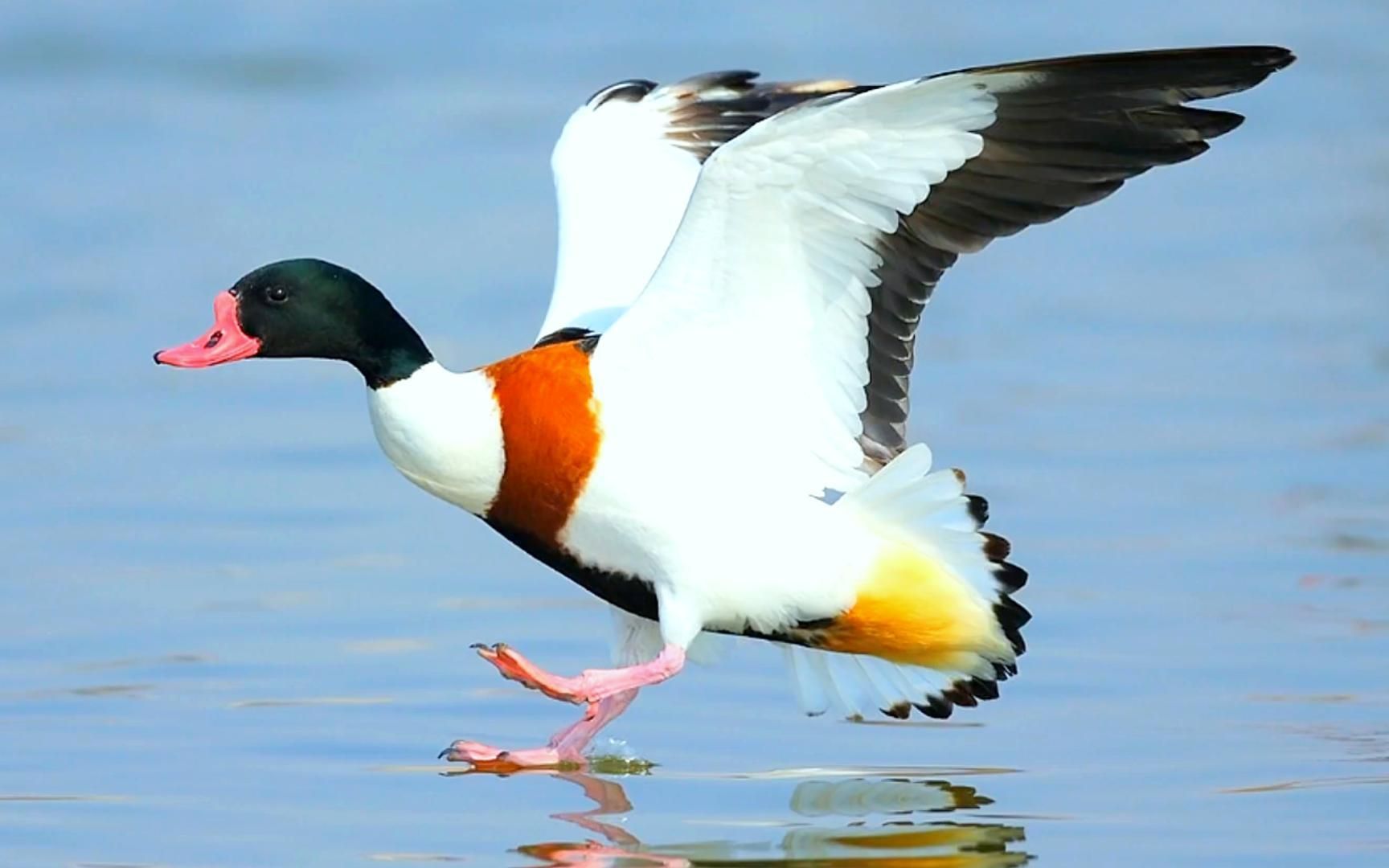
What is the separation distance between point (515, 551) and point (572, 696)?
2.60 m

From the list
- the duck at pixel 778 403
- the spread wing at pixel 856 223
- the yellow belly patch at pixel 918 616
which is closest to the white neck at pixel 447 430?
the duck at pixel 778 403

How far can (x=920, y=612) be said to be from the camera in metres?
7.02

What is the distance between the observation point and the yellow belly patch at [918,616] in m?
6.99

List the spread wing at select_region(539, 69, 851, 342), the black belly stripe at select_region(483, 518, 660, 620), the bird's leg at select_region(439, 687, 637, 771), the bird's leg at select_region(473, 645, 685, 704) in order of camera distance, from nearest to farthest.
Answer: the bird's leg at select_region(473, 645, 685, 704), the bird's leg at select_region(439, 687, 637, 771), the black belly stripe at select_region(483, 518, 660, 620), the spread wing at select_region(539, 69, 851, 342)

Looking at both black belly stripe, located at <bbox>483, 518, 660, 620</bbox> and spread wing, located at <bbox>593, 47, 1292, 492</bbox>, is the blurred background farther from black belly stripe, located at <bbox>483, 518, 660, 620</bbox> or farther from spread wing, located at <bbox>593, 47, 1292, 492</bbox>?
spread wing, located at <bbox>593, 47, 1292, 492</bbox>

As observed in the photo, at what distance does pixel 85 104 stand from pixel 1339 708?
445 inches

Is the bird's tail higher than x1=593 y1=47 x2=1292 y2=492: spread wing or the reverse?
the reverse

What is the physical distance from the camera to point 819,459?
23.1 feet

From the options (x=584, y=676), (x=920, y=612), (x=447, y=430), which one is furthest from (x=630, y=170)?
(x=584, y=676)

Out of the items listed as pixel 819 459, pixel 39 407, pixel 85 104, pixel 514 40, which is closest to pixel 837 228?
pixel 819 459

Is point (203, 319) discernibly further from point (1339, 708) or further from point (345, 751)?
point (1339, 708)

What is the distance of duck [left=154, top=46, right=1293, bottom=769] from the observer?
6.53 metres

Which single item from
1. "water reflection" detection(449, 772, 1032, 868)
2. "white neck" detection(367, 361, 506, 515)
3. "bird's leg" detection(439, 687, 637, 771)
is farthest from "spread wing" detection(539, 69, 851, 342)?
"water reflection" detection(449, 772, 1032, 868)

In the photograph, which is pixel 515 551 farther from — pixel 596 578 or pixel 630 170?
pixel 596 578
